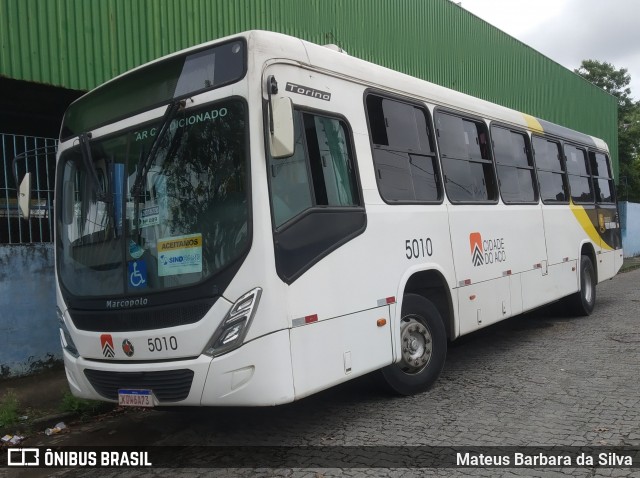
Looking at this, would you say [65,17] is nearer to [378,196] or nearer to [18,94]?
[18,94]

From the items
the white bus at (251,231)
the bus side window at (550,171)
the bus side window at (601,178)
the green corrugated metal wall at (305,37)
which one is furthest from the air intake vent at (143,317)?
the bus side window at (601,178)

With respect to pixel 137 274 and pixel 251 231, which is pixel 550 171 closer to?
pixel 251 231

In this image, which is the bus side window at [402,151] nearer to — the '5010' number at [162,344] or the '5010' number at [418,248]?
the '5010' number at [418,248]

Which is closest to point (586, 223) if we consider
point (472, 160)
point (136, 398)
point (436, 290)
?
point (472, 160)

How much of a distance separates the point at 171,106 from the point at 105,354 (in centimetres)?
191

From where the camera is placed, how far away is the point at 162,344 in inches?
158

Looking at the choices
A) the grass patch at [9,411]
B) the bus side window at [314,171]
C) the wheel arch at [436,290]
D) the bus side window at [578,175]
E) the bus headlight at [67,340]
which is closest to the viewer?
the bus side window at [314,171]

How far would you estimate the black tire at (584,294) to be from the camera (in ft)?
30.9

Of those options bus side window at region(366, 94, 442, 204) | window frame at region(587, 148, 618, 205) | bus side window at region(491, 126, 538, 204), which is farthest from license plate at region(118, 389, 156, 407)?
window frame at region(587, 148, 618, 205)

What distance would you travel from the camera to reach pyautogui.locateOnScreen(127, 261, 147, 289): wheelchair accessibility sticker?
4199 millimetres

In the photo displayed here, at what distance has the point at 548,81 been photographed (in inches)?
802

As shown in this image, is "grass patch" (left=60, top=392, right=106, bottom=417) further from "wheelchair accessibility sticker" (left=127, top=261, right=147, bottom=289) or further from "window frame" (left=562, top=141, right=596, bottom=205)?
"window frame" (left=562, top=141, right=596, bottom=205)

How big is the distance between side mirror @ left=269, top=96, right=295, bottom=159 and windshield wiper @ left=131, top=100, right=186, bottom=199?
0.81 meters

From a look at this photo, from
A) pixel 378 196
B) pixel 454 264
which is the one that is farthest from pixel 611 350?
pixel 378 196
